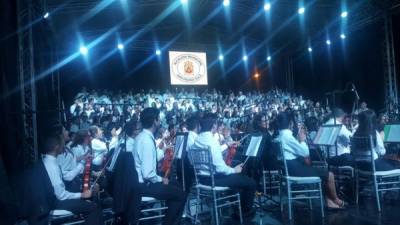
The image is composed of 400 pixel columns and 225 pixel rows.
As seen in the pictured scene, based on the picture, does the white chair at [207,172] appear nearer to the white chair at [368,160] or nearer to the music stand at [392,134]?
the white chair at [368,160]

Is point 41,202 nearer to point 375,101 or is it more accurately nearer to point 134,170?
point 134,170

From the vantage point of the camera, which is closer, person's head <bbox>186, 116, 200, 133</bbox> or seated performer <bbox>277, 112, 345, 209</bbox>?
seated performer <bbox>277, 112, 345, 209</bbox>

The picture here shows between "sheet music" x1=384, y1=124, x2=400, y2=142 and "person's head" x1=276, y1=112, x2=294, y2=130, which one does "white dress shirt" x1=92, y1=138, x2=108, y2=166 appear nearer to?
"person's head" x1=276, y1=112, x2=294, y2=130

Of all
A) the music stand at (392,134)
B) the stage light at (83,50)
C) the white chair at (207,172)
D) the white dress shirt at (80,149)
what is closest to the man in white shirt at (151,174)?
the white chair at (207,172)

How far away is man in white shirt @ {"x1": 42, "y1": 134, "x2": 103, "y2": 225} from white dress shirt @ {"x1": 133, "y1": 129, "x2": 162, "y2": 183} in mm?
552

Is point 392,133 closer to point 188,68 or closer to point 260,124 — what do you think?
point 260,124

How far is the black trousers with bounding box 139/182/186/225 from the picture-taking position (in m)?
3.79

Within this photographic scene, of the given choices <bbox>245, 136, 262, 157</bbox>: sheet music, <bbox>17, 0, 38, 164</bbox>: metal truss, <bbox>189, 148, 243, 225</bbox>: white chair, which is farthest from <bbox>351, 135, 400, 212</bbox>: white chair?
<bbox>17, 0, 38, 164</bbox>: metal truss

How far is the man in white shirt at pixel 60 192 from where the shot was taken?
10.9 feet

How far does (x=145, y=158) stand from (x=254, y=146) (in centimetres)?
134

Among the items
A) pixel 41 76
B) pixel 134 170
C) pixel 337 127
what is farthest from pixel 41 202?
pixel 41 76

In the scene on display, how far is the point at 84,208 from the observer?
339 cm

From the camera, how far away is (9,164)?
6.36 meters

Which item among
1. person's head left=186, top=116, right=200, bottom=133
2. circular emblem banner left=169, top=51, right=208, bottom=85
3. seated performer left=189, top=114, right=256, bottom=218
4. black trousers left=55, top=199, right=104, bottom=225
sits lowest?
black trousers left=55, top=199, right=104, bottom=225
